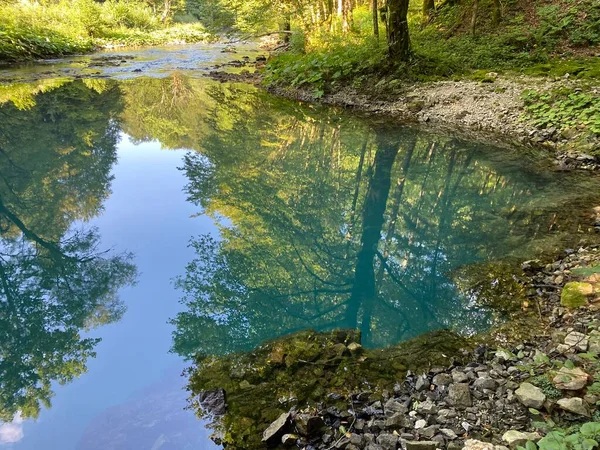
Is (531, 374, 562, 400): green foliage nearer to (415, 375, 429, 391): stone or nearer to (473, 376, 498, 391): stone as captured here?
(473, 376, 498, 391): stone

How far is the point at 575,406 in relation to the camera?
9.11 feet

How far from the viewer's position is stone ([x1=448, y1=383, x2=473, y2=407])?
325 centimetres

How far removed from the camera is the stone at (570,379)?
296 centimetres

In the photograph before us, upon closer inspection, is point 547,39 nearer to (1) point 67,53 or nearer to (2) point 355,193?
(2) point 355,193

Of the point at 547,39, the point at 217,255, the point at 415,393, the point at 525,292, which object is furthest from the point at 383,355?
the point at 547,39

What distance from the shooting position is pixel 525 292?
4852mm

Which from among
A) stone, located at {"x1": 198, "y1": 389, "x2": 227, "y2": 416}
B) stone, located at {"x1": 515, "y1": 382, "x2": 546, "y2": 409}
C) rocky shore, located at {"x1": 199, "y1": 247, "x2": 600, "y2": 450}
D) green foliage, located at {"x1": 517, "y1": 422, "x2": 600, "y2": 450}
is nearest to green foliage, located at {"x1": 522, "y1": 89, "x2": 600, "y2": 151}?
rocky shore, located at {"x1": 199, "y1": 247, "x2": 600, "y2": 450}

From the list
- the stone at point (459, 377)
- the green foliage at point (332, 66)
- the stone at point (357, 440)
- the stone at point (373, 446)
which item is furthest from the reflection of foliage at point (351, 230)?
the green foliage at point (332, 66)

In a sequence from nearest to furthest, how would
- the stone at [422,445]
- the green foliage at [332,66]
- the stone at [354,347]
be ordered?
the stone at [422,445] < the stone at [354,347] < the green foliage at [332,66]

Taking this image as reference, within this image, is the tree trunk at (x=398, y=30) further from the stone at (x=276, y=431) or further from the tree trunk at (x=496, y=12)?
the stone at (x=276, y=431)

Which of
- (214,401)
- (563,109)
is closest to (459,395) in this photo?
(214,401)

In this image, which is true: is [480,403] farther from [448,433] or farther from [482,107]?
[482,107]

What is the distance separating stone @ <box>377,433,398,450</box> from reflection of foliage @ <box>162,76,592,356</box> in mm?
1486

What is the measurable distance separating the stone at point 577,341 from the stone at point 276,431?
2.65m
